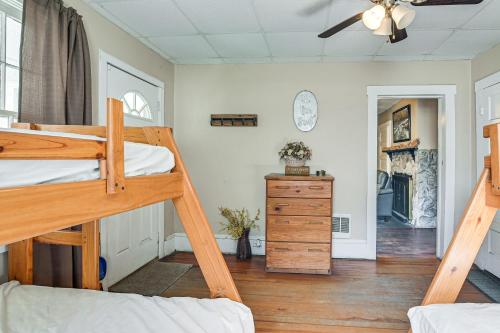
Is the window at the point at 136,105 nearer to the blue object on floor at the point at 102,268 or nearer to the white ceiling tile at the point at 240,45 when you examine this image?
the white ceiling tile at the point at 240,45

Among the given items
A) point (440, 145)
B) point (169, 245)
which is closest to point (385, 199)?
point (440, 145)

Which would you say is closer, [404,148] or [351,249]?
[351,249]

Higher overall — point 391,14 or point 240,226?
point 391,14

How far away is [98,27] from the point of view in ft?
8.33

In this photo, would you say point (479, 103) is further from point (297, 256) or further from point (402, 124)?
point (402, 124)

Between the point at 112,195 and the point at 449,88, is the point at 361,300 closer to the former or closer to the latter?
the point at 112,195

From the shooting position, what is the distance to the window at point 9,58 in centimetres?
181

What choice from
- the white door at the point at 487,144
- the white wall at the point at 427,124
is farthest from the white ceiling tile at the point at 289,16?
the white wall at the point at 427,124

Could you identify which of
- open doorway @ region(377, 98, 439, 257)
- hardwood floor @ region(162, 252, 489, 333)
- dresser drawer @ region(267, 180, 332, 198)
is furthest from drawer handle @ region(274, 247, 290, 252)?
open doorway @ region(377, 98, 439, 257)

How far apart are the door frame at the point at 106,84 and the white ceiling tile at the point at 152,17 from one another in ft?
1.12

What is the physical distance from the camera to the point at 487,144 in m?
3.13

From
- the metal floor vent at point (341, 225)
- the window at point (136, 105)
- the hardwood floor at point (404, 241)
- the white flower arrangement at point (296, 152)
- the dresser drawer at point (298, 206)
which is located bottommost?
the hardwood floor at point (404, 241)

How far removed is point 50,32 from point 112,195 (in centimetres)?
154

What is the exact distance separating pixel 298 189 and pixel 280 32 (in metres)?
1.52
